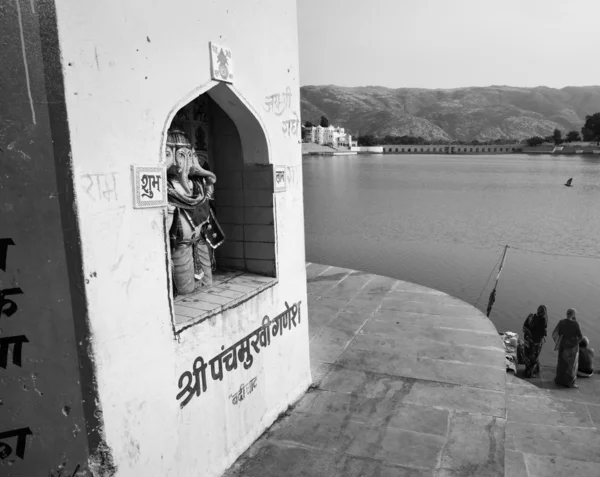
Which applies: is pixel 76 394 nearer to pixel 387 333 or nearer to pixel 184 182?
pixel 184 182

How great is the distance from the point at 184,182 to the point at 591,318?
13507mm

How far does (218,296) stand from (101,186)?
1747 mm

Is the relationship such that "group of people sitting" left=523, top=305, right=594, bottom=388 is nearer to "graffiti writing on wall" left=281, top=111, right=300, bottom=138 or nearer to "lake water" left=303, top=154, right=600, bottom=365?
"lake water" left=303, top=154, right=600, bottom=365

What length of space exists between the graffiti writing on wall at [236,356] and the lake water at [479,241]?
8.33 metres

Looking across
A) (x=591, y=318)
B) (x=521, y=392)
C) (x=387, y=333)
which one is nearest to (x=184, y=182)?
(x=387, y=333)

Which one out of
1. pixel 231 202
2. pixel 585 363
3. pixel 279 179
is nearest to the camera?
pixel 279 179

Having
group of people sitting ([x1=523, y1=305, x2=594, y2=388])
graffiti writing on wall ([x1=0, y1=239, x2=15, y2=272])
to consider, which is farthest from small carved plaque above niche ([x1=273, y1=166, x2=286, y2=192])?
group of people sitting ([x1=523, y1=305, x2=594, y2=388])

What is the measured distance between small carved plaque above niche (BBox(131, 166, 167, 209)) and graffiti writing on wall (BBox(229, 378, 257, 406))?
6.44 ft

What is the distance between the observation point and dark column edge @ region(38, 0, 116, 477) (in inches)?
96.9

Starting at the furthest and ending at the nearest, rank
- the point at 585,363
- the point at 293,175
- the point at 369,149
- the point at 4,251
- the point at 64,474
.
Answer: the point at 369,149 < the point at 585,363 < the point at 293,175 < the point at 64,474 < the point at 4,251

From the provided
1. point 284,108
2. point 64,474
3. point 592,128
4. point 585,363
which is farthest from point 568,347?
point 592,128

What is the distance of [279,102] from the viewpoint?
188 inches

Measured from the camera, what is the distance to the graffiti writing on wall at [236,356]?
361 cm

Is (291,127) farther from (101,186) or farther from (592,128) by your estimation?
(592,128)
